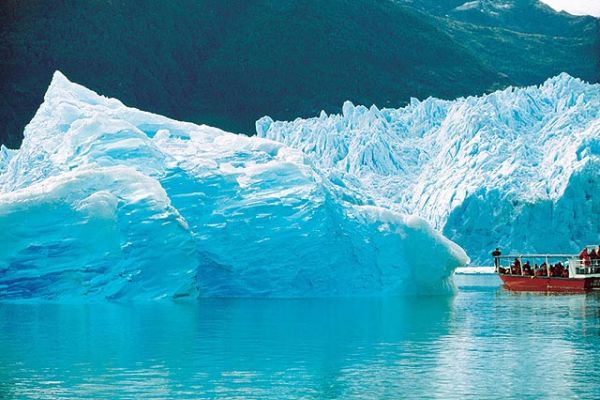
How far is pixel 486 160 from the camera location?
5488 centimetres

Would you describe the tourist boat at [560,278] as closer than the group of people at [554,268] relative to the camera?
Yes

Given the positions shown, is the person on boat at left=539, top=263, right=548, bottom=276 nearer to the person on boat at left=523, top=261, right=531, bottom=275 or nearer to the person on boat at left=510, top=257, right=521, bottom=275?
the person on boat at left=523, top=261, right=531, bottom=275

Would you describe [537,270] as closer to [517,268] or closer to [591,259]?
[517,268]

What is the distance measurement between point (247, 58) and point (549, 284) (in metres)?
73.6

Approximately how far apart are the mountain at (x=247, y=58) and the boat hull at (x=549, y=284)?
5339cm

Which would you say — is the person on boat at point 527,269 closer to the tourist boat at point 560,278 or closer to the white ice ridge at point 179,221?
the tourist boat at point 560,278

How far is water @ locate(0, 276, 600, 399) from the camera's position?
1365 cm

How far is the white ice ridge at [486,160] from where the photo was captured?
52094mm

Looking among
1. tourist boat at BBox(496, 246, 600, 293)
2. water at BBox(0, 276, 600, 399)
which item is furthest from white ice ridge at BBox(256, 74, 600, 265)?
water at BBox(0, 276, 600, 399)

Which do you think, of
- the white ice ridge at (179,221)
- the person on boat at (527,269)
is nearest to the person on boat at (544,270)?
the person on boat at (527,269)

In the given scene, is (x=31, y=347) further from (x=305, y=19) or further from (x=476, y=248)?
(x=305, y=19)

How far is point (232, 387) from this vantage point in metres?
13.8

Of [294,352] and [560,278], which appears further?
[560,278]

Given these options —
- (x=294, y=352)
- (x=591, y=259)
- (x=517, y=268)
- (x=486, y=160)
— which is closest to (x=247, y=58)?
(x=486, y=160)
